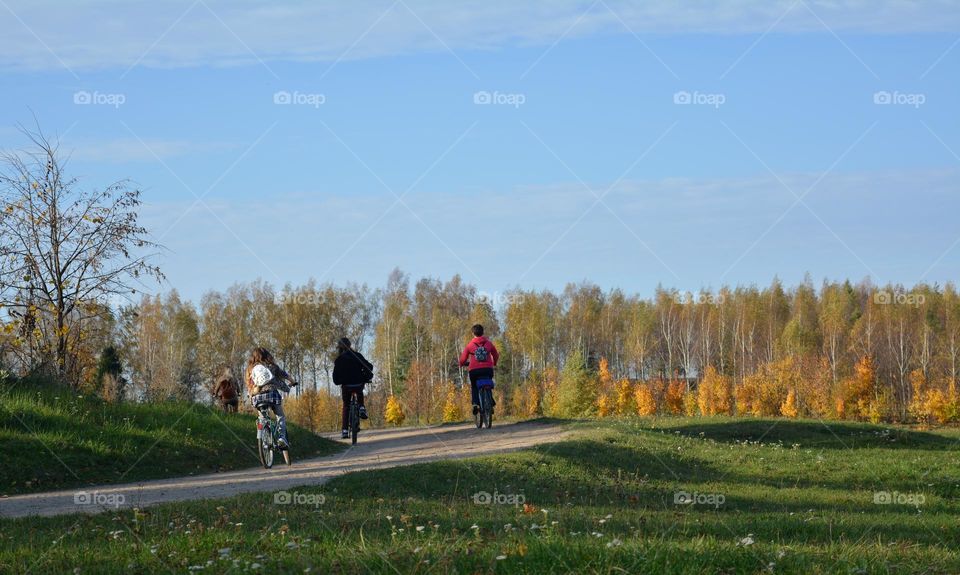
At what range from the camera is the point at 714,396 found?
9225 cm

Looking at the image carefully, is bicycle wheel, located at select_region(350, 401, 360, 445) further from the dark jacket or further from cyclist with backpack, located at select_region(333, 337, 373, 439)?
the dark jacket

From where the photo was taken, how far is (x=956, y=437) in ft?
101

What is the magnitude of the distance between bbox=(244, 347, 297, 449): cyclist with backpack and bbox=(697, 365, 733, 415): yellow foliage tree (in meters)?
77.4

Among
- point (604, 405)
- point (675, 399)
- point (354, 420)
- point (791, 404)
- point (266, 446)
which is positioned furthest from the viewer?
point (675, 399)

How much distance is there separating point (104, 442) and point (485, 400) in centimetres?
913

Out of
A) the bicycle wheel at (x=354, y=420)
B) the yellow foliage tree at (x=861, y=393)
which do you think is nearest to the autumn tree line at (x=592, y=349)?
the yellow foliage tree at (x=861, y=393)

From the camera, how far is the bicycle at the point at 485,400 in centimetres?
2375

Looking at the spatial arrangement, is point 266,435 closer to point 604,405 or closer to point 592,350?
point 604,405

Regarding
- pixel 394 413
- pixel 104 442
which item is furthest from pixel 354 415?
pixel 394 413

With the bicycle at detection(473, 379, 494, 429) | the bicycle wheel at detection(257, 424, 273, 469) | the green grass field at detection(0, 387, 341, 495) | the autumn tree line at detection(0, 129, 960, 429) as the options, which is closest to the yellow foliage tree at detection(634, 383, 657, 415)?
the autumn tree line at detection(0, 129, 960, 429)

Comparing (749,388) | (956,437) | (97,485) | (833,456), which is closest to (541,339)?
(749,388)

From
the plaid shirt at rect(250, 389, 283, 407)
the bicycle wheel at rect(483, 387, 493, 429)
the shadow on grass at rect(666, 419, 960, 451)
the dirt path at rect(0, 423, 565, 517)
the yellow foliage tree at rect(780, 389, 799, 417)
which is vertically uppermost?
the plaid shirt at rect(250, 389, 283, 407)

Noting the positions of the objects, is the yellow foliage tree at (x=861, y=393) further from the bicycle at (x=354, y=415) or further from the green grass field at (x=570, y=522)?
the bicycle at (x=354, y=415)

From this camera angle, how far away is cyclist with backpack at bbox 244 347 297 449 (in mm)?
18031
